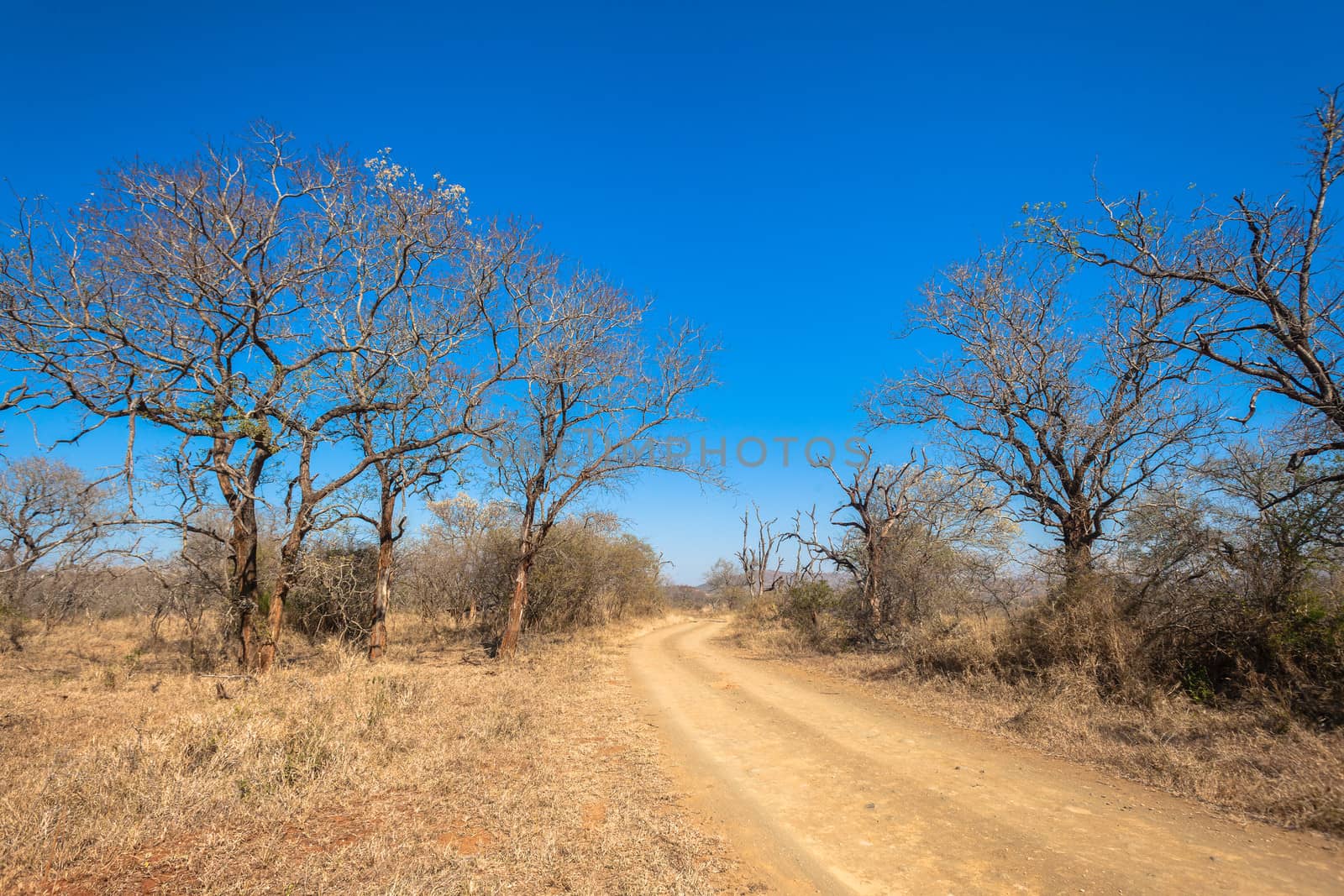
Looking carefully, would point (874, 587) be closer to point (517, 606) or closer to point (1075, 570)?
point (1075, 570)

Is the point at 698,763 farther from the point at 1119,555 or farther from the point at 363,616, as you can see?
the point at 363,616

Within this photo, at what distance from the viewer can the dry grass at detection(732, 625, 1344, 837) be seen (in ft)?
15.3

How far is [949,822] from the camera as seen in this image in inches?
183

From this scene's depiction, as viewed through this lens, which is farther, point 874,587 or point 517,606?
point 874,587

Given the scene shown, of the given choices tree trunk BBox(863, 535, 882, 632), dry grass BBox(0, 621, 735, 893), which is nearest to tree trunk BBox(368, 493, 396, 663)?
dry grass BBox(0, 621, 735, 893)

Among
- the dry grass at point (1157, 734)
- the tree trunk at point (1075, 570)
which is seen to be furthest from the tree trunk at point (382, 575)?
the tree trunk at point (1075, 570)

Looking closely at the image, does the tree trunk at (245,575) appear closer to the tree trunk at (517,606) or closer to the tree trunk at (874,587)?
the tree trunk at (517,606)

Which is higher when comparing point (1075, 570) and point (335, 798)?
point (1075, 570)

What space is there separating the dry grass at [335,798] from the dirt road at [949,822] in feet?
2.05

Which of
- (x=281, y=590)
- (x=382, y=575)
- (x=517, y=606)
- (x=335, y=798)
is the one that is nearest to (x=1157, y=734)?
(x=335, y=798)

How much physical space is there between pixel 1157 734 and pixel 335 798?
8.09m

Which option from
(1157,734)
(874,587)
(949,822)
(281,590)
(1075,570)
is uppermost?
(1075,570)

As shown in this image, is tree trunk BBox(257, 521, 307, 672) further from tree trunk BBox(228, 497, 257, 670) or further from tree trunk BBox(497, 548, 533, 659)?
tree trunk BBox(497, 548, 533, 659)

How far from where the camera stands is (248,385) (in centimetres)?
1023
